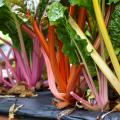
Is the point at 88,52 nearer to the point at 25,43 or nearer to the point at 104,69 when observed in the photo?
the point at 104,69

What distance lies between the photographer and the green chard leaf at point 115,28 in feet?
4.37

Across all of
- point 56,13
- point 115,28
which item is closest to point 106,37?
point 115,28

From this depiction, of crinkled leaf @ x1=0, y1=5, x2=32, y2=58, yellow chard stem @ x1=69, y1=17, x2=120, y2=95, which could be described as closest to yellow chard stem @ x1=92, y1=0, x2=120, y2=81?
yellow chard stem @ x1=69, y1=17, x2=120, y2=95

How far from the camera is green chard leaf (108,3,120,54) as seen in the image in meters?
1.33

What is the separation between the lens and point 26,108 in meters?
1.48

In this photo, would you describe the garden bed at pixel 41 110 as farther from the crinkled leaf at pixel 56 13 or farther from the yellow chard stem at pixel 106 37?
the crinkled leaf at pixel 56 13

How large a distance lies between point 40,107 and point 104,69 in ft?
1.21

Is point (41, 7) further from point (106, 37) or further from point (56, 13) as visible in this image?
point (106, 37)

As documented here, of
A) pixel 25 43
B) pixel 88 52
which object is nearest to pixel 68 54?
pixel 88 52

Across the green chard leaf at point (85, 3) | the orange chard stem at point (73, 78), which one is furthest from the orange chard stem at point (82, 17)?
the orange chard stem at point (73, 78)

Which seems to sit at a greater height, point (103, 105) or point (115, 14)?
point (115, 14)

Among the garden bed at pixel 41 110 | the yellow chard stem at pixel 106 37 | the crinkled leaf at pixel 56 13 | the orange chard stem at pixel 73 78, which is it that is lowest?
the garden bed at pixel 41 110

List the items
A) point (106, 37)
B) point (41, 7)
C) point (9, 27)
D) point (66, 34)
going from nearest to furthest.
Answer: point (106, 37), point (66, 34), point (41, 7), point (9, 27)

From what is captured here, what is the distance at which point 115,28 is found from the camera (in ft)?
4.39
